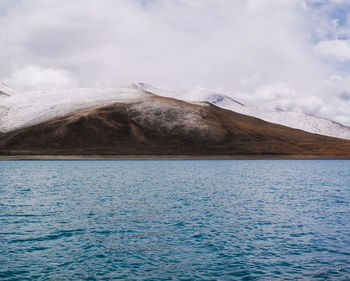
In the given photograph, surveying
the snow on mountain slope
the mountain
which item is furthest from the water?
the snow on mountain slope

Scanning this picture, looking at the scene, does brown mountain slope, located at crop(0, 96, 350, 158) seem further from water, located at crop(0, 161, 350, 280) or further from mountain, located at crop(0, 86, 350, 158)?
water, located at crop(0, 161, 350, 280)

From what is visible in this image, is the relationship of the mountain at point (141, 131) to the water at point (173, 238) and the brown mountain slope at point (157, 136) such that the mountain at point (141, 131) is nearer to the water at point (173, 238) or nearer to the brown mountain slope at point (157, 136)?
the brown mountain slope at point (157, 136)

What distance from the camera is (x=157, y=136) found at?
157250 mm

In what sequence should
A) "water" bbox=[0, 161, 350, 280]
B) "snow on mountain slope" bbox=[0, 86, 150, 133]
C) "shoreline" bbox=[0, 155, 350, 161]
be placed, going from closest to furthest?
A: "water" bbox=[0, 161, 350, 280], "shoreline" bbox=[0, 155, 350, 161], "snow on mountain slope" bbox=[0, 86, 150, 133]

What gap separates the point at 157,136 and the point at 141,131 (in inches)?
297

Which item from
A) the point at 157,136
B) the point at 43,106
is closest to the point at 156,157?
the point at 157,136

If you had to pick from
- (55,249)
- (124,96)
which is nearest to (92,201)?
(55,249)

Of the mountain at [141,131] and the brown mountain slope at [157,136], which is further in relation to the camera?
the mountain at [141,131]

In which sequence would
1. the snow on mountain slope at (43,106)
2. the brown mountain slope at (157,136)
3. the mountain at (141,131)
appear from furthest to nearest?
1. the snow on mountain slope at (43,106)
2. the mountain at (141,131)
3. the brown mountain slope at (157,136)

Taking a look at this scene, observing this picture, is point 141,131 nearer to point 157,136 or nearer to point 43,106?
point 157,136

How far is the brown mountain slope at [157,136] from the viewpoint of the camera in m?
144

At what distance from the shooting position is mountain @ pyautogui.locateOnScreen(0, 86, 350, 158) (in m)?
144

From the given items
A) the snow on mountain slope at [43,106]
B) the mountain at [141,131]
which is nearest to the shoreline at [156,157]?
the mountain at [141,131]

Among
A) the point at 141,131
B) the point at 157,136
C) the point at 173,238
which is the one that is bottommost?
the point at 173,238
